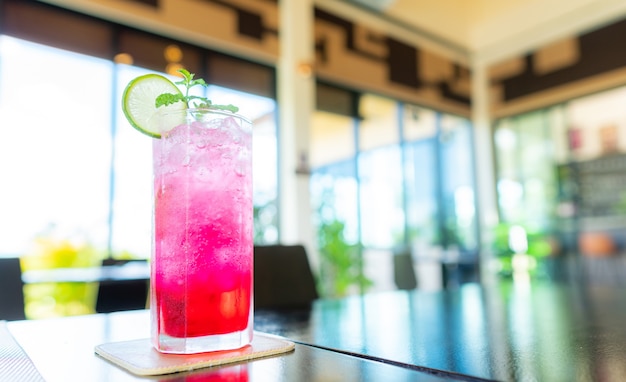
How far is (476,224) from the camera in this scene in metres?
6.89

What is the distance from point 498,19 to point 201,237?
6.96 metres

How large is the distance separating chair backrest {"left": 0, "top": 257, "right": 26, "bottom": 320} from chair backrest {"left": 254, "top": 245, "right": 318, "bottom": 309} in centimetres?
62

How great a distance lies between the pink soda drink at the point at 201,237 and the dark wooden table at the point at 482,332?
0.16 metres

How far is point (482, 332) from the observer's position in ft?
2.50

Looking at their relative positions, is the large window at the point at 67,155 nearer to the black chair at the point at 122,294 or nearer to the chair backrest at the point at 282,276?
the black chair at the point at 122,294

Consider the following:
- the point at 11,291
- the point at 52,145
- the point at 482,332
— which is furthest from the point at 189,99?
the point at 52,145

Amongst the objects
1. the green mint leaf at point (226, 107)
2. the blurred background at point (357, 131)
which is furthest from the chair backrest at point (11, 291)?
the blurred background at point (357, 131)

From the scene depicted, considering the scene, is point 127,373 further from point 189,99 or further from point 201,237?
point 189,99

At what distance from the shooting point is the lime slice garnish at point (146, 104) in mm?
662

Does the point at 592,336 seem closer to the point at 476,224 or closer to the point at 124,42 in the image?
the point at 124,42

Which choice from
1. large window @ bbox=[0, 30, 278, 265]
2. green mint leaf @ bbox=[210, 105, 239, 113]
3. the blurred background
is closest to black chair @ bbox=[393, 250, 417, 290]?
the blurred background

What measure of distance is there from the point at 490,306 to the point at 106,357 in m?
0.89

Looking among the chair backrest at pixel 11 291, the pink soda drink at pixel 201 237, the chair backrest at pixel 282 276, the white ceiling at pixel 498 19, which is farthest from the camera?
the white ceiling at pixel 498 19

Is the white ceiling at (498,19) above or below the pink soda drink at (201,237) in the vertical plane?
above
